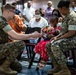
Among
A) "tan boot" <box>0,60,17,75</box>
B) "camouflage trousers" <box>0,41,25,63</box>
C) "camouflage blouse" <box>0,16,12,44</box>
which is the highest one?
"camouflage blouse" <box>0,16,12,44</box>

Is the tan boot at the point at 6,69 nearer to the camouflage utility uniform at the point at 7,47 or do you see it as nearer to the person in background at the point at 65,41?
the camouflage utility uniform at the point at 7,47

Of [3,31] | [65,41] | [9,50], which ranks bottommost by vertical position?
[9,50]

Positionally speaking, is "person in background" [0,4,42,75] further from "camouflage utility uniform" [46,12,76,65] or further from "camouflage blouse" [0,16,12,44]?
"camouflage utility uniform" [46,12,76,65]

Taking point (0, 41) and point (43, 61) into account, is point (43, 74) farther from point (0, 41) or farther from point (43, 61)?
point (0, 41)

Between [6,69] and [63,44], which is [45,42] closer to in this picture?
[63,44]

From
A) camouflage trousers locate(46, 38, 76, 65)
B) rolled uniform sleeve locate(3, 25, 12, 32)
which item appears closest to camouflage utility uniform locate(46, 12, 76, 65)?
camouflage trousers locate(46, 38, 76, 65)

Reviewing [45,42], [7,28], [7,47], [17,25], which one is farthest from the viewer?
[17,25]

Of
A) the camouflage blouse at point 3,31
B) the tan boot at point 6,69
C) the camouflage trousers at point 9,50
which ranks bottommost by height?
the tan boot at point 6,69

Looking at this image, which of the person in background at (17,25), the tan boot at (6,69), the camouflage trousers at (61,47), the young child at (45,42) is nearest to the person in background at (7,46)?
the tan boot at (6,69)

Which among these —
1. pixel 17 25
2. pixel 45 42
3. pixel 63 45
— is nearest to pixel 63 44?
pixel 63 45

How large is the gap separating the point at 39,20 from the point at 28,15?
7.14 feet

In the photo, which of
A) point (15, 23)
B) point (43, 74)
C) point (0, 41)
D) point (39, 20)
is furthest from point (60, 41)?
point (39, 20)

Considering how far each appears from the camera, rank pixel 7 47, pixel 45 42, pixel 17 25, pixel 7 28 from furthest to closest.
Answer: pixel 17 25 < pixel 45 42 < pixel 7 47 < pixel 7 28

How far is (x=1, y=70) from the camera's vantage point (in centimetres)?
411
